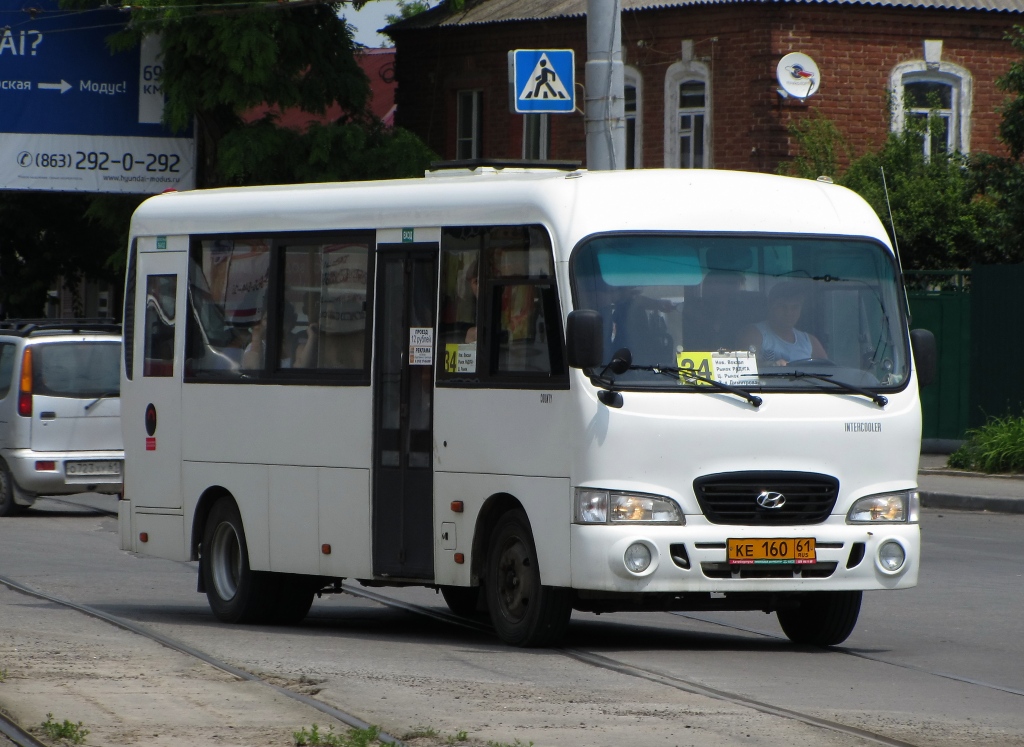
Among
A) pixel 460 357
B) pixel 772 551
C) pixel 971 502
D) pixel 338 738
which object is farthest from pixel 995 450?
pixel 338 738

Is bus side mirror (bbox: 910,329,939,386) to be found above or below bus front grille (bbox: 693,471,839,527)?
above

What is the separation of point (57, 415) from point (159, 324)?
25.8 feet

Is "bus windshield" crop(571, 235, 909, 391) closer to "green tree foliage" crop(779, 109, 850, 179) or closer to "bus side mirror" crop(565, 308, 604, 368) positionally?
"bus side mirror" crop(565, 308, 604, 368)

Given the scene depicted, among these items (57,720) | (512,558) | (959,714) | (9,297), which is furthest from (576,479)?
(9,297)

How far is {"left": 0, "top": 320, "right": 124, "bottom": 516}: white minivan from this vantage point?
19141 millimetres

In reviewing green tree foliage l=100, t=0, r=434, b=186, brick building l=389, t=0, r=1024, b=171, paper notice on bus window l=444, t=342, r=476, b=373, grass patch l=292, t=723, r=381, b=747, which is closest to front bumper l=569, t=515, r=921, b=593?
paper notice on bus window l=444, t=342, r=476, b=373

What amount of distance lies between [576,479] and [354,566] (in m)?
1.76

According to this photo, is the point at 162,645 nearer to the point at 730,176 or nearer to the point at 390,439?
the point at 390,439

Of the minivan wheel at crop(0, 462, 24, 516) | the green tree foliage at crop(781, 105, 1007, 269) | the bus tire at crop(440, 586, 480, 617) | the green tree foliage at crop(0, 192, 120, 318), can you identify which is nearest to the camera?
the bus tire at crop(440, 586, 480, 617)

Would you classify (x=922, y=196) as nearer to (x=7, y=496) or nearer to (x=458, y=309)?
(x=7, y=496)

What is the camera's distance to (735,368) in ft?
30.9

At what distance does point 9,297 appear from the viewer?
3600 centimetres

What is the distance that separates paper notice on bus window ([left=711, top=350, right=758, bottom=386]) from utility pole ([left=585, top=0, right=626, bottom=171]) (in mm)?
7243

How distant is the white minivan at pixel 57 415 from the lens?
19141mm
